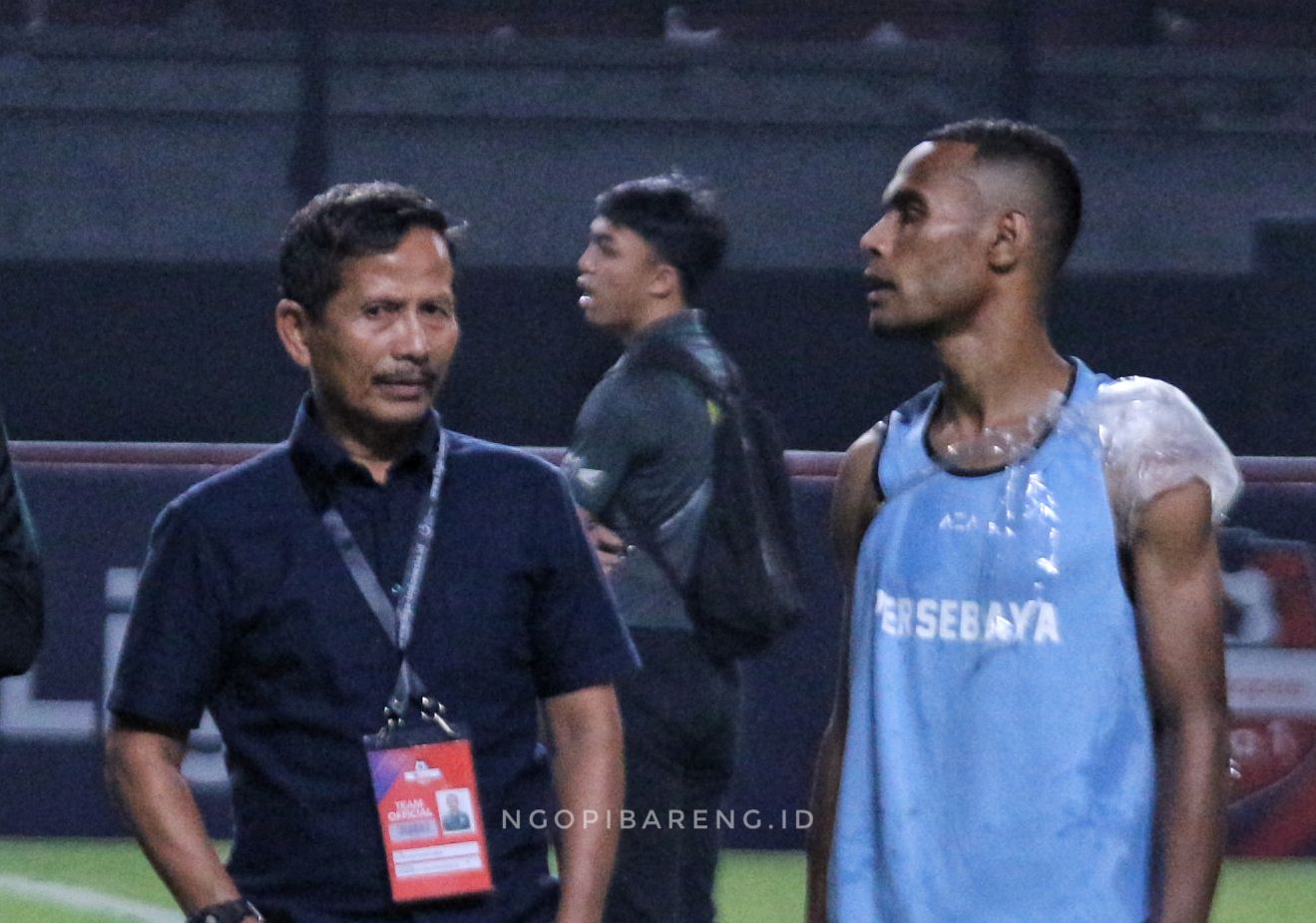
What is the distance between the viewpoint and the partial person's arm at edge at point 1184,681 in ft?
7.38

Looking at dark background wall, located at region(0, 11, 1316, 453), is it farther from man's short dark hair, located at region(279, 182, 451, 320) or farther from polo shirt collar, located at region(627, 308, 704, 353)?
man's short dark hair, located at region(279, 182, 451, 320)

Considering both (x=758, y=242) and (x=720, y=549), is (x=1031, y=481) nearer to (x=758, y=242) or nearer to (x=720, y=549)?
(x=720, y=549)

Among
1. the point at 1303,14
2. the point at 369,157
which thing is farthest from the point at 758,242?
the point at 1303,14

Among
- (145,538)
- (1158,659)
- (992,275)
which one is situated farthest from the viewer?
(145,538)

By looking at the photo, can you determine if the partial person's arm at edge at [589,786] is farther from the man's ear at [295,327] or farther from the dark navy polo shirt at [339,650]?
the man's ear at [295,327]

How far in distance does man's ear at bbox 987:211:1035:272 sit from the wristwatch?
0.97m

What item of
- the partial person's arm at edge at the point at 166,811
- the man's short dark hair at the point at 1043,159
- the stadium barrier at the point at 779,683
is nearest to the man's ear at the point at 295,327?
the partial person's arm at edge at the point at 166,811

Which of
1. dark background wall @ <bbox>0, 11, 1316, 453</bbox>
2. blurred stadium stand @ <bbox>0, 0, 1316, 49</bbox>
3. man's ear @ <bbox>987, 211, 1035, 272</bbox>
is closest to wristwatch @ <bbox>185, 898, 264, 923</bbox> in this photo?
man's ear @ <bbox>987, 211, 1035, 272</bbox>

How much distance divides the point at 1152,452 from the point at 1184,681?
0.22 m

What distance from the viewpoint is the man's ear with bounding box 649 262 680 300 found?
4566 mm

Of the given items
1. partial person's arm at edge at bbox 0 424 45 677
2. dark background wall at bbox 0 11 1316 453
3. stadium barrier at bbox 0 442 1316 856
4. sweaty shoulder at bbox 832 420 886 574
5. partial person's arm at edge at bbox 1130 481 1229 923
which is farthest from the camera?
dark background wall at bbox 0 11 1316 453

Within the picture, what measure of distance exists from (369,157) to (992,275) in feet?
14.9

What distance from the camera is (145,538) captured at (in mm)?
6594

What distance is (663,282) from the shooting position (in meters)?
4.57
